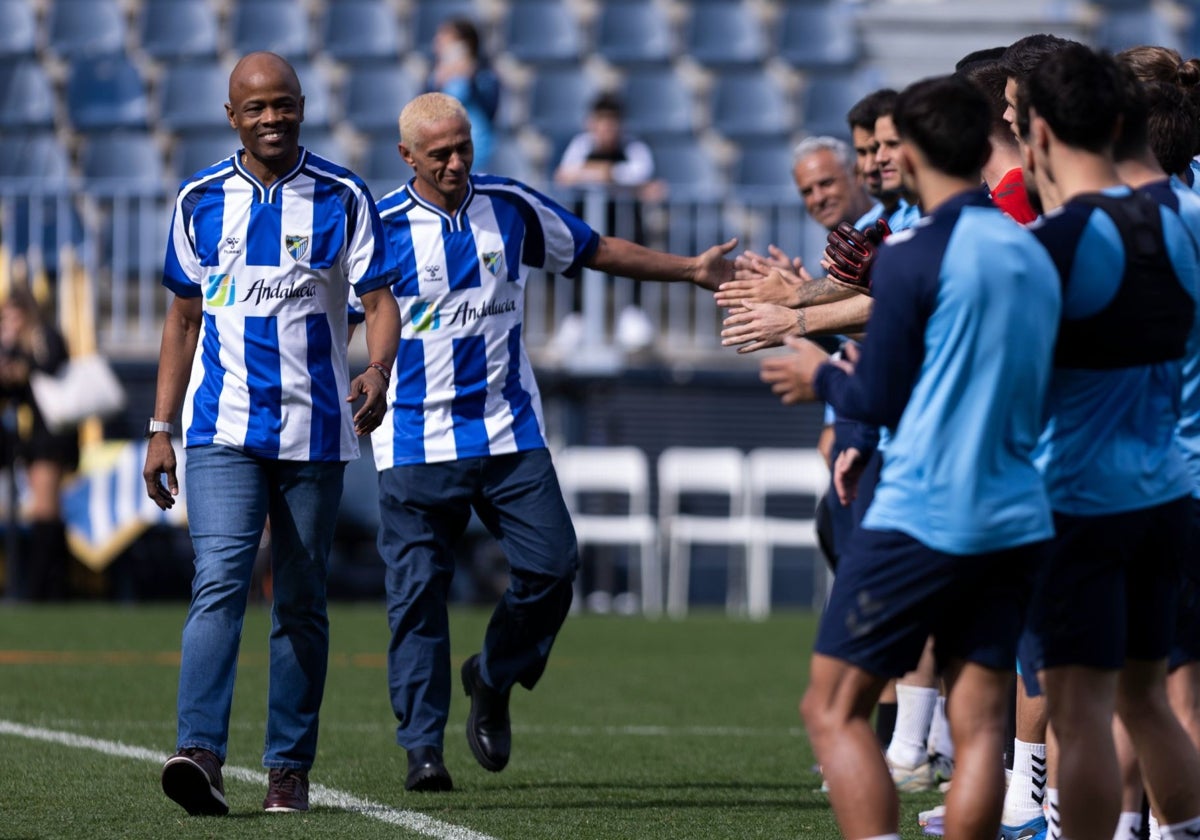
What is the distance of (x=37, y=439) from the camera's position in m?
14.2

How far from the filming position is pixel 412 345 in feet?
21.4

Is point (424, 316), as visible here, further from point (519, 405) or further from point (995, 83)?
point (995, 83)

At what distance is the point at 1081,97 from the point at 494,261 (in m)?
2.90

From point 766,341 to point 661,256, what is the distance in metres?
1.64

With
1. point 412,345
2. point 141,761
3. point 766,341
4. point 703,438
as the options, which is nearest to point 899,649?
point 766,341

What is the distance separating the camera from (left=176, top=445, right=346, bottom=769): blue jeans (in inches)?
217

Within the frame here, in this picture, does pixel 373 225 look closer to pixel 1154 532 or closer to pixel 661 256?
pixel 661 256

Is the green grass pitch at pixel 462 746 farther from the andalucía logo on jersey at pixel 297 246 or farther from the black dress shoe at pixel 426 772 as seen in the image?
the andalucía logo on jersey at pixel 297 246

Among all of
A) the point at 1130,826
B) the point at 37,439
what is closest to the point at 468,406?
the point at 1130,826

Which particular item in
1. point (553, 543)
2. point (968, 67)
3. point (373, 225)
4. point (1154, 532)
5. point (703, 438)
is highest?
point (968, 67)

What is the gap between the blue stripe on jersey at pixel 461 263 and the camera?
6480 mm

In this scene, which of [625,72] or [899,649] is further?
[625,72]

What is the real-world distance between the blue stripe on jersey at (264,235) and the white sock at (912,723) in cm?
273

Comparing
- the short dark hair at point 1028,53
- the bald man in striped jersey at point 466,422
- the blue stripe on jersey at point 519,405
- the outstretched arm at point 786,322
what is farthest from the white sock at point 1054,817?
the blue stripe on jersey at point 519,405
